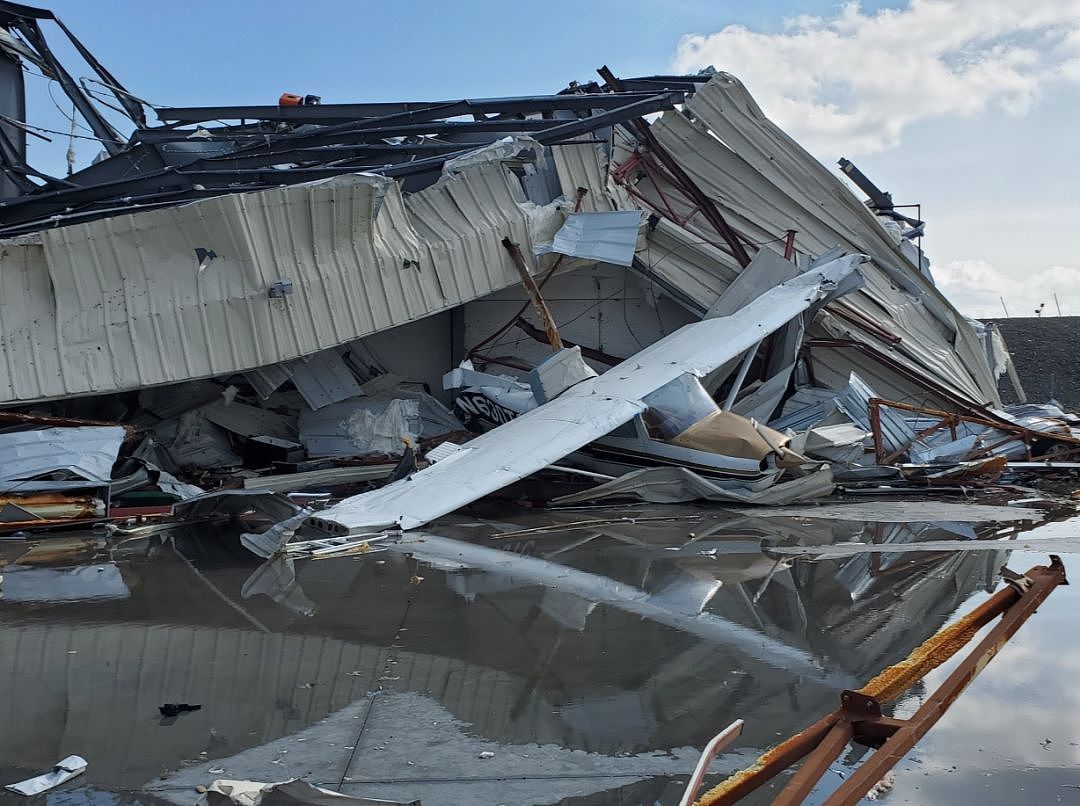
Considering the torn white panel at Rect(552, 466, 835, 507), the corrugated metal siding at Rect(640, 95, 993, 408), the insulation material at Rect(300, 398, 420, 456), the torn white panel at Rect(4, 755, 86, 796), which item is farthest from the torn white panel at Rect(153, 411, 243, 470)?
the torn white panel at Rect(4, 755, 86, 796)

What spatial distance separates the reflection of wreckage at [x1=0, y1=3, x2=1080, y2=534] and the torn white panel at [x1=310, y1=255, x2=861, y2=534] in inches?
1.4

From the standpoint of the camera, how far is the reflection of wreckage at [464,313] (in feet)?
29.0

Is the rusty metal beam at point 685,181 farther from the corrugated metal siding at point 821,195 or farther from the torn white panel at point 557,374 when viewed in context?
the torn white panel at point 557,374

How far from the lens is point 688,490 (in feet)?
28.5

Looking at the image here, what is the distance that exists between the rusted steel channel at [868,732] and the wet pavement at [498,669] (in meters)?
0.33

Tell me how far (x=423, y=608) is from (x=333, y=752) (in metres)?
1.93

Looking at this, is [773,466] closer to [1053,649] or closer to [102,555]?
[1053,649]

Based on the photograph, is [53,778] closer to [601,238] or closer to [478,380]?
[478,380]

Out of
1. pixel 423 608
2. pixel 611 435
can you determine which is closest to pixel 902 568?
pixel 423 608

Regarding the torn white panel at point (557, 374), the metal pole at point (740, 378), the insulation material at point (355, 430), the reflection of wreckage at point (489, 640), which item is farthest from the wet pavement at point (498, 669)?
the insulation material at point (355, 430)

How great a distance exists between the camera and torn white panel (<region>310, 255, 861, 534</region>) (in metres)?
7.10

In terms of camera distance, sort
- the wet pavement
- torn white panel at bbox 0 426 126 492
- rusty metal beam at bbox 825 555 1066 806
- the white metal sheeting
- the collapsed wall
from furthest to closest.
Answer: the collapsed wall, the white metal sheeting, torn white panel at bbox 0 426 126 492, the wet pavement, rusty metal beam at bbox 825 555 1066 806

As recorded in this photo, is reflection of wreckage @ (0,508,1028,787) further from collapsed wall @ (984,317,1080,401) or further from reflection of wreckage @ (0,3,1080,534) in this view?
collapsed wall @ (984,317,1080,401)

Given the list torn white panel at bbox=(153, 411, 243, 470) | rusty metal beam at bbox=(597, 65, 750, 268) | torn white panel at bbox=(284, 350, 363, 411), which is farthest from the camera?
rusty metal beam at bbox=(597, 65, 750, 268)
